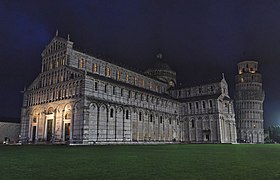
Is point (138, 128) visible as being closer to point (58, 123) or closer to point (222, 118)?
point (58, 123)

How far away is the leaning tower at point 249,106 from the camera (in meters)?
97.9

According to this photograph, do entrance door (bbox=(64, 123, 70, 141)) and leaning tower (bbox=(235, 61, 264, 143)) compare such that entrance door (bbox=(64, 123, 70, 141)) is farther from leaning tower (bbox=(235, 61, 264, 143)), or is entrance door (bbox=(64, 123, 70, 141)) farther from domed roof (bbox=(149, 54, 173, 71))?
leaning tower (bbox=(235, 61, 264, 143))

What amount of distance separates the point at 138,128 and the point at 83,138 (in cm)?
1612

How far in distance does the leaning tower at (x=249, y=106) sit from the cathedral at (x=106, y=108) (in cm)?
2701

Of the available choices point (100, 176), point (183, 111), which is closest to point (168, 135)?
point (183, 111)

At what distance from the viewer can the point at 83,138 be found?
138 ft

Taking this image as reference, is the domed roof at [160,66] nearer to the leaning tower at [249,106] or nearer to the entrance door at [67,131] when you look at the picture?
the leaning tower at [249,106]

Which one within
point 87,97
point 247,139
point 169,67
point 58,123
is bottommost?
point 247,139

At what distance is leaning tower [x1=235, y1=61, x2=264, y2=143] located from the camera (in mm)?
97938

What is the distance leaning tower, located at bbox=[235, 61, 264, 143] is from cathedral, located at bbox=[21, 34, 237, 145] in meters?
27.0

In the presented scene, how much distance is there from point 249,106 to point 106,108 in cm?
A: 7173

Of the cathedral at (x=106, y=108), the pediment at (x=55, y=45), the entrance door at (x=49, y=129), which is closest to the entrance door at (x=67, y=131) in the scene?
the cathedral at (x=106, y=108)

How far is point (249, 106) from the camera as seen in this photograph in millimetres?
99062

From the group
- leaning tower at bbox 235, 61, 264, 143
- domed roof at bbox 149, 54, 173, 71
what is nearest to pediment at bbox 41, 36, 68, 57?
domed roof at bbox 149, 54, 173, 71
